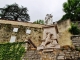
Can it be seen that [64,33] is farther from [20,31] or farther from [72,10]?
[20,31]

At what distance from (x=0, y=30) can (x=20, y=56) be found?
38.6 ft

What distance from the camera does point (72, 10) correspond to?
73.5ft

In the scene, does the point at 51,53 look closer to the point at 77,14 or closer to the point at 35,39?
the point at 35,39

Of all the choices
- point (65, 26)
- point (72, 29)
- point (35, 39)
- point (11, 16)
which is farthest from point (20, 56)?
point (11, 16)

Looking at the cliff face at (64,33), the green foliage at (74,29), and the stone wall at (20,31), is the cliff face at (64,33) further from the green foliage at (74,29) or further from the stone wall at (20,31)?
the stone wall at (20,31)

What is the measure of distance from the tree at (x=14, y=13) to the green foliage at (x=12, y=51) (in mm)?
18866

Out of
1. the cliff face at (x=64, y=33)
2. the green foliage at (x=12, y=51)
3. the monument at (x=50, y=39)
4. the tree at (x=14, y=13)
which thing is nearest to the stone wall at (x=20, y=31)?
the cliff face at (x=64, y=33)

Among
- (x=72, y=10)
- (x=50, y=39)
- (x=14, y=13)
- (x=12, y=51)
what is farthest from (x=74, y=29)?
(x=14, y=13)

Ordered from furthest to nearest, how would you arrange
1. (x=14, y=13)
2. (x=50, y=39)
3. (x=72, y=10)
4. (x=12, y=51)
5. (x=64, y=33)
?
(x=14, y=13) < (x=72, y=10) < (x=64, y=33) < (x=12, y=51) < (x=50, y=39)

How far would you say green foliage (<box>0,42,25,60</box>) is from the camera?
9927 millimetres

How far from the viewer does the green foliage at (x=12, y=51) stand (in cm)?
993

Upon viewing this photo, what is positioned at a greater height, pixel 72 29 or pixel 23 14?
pixel 23 14

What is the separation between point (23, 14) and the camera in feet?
102

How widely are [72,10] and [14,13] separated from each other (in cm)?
1167
